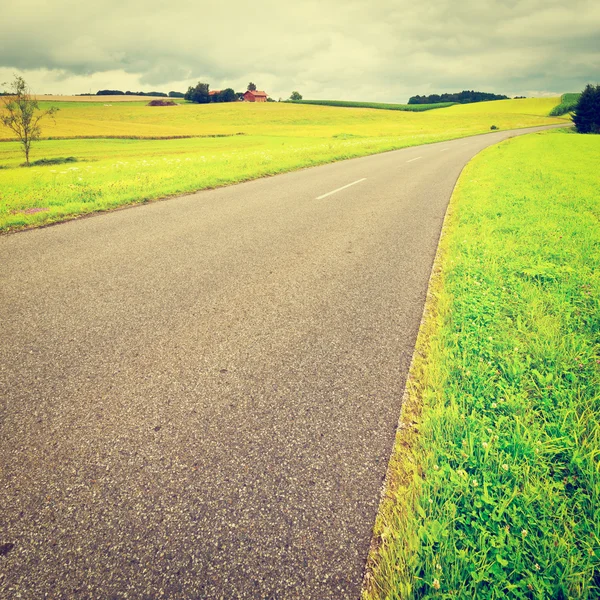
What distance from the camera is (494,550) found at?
1613 millimetres

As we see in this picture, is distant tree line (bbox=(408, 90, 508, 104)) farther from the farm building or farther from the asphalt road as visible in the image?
the asphalt road

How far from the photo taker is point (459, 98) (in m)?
138

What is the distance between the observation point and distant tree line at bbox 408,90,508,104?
135m

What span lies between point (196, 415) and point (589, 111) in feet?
229

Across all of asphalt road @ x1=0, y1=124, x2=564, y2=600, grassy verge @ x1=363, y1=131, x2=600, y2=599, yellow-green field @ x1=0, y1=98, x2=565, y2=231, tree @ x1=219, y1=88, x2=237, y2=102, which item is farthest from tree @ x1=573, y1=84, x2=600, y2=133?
tree @ x1=219, y1=88, x2=237, y2=102

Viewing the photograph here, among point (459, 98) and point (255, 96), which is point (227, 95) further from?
point (459, 98)

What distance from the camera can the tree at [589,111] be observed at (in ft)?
161

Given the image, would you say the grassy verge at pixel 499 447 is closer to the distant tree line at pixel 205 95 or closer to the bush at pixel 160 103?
the bush at pixel 160 103

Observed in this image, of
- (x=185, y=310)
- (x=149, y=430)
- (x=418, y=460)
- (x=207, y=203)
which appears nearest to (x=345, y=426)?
(x=418, y=460)

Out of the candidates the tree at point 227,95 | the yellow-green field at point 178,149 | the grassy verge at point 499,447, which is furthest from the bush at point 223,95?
the grassy verge at point 499,447

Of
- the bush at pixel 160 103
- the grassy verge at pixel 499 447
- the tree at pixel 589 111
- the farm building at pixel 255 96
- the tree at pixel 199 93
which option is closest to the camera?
the grassy verge at pixel 499 447

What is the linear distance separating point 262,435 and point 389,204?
7655 millimetres

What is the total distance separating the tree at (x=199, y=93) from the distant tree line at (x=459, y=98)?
3355 inches

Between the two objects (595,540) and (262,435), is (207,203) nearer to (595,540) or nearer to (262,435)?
(262,435)
